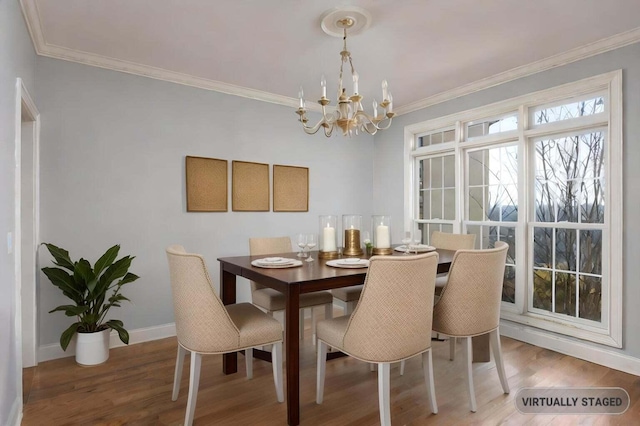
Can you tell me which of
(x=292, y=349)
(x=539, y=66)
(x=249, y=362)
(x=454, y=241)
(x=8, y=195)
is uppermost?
(x=539, y=66)

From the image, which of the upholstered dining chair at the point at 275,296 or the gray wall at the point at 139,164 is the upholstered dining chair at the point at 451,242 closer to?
the upholstered dining chair at the point at 275,296

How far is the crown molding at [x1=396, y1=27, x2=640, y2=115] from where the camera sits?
107 inches

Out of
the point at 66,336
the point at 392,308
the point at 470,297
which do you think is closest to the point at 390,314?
the point at 392,308

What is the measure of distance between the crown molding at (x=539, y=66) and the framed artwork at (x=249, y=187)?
207 centimetres

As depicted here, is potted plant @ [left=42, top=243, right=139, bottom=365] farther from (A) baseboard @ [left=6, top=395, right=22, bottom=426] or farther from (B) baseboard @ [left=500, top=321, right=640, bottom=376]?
(B) baseboard @ [left=500, top=321, right=640, bottom=376]

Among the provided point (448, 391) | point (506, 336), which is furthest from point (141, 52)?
point (506, 336)

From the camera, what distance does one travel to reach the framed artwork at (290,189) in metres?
4.15

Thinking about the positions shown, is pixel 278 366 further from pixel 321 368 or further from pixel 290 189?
pixel 290 189

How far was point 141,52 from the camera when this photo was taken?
9.80ft

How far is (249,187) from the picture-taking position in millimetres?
3943

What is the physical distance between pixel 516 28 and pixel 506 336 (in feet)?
8.89

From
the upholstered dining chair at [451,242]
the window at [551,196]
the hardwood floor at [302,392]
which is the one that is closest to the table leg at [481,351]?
the hardwood floor at [302,392]

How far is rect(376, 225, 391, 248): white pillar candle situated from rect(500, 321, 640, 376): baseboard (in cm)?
172

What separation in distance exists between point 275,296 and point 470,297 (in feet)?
4.76
